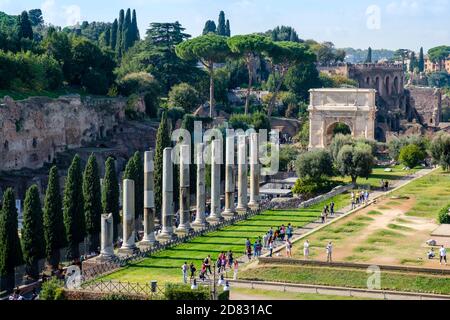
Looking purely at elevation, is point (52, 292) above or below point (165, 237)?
below

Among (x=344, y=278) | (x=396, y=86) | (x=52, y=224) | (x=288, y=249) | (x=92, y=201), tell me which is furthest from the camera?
(x=396, y=86)

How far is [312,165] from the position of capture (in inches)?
1925

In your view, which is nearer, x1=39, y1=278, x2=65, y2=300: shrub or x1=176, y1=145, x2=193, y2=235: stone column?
x1=39, y1=278, x2=65, y2=300: shrub

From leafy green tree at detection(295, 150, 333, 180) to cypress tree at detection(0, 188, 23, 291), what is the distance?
21.4 m

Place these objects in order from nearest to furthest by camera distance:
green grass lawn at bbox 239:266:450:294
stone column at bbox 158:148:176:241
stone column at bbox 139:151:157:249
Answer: green grass lawn at bbox 239:266:450:294
stone column at bbox 139:151:157:249
stone column at bbox 158:148:176:241

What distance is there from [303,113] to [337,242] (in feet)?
153

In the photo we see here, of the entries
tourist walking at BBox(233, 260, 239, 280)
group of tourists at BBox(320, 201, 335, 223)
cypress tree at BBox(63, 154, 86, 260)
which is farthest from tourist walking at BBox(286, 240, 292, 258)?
group of tourists at BBox(320, 201, 335, 223)

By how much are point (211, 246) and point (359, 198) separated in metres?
11.5

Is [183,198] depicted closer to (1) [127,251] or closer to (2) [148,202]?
(2) [148,202]

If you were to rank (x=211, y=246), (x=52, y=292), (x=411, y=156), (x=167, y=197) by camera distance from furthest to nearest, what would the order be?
1. (x=411, y=156)
2. (x=167, y=197)
3. (x=211, y=246)
4. (x=52, y=292)

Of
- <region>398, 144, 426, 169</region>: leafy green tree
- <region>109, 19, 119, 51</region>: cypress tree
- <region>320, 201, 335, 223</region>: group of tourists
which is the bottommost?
<region>320, 201, 335, 223</region>: group of tourists

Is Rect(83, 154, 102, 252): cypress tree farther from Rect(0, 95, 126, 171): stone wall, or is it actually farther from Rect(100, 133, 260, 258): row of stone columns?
Rect(0, 95, 126, 171): stone wall

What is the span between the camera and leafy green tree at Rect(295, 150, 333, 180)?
4888cm

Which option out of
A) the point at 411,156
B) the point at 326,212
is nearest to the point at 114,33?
the point at 411,156
